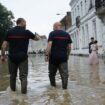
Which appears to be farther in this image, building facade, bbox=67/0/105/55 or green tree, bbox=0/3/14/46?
green tree, bbox=0/3/14/46

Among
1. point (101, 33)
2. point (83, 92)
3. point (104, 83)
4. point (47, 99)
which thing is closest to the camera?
point (47, 99)

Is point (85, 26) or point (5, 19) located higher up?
point (5, 19)

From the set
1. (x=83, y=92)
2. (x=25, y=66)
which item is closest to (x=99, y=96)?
(x=83, y=92)

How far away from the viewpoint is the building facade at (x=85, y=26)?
43.1 m

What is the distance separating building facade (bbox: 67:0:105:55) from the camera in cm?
4312

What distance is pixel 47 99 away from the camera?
33.0ft

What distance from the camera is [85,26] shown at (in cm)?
5188

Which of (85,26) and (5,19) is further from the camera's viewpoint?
(5,19)

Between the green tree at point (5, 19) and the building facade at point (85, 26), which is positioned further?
the green tree at point (5, 19)

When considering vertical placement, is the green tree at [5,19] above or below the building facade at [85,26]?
above

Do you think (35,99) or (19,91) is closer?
(35,99)

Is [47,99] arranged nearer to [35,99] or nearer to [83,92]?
[35,99]

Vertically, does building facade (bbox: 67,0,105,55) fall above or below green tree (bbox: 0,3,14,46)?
below

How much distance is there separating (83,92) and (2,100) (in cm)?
210
